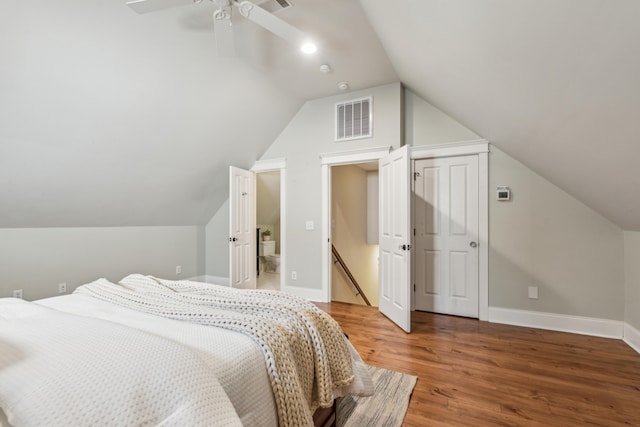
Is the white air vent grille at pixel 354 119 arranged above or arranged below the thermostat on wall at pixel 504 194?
above

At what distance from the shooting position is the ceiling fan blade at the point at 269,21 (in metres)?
1.90

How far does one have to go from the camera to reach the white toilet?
5910 millimetres

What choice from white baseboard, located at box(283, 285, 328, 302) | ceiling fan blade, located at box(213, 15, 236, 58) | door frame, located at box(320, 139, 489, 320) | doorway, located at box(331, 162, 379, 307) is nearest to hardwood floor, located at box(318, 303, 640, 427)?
door frame, located at box(320, 139, 489, 320)

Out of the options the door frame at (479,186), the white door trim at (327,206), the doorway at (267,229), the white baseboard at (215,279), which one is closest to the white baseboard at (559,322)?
the door frame at (479,186)

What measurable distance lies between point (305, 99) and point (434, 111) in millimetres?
1764

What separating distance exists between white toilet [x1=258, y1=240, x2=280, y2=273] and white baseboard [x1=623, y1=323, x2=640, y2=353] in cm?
498

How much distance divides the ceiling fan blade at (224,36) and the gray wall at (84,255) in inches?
116

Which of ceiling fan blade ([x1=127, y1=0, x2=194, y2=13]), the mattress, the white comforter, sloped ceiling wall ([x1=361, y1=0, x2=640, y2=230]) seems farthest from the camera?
ceiling fan blade ([x1=127, y1=0, x2=194, y2=13])

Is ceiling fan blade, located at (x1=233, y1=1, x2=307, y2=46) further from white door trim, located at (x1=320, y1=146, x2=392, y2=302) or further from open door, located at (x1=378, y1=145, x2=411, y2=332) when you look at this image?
white door trim, located at (x1=320, y1=146, x2=392, y2=302)

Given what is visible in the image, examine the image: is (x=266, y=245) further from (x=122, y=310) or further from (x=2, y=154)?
(x=122, y=310)

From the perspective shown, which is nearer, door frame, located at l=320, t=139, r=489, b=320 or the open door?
the open door

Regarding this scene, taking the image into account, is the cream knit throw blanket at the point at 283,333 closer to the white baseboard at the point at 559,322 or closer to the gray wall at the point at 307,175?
the gray wall at the point at 307,175

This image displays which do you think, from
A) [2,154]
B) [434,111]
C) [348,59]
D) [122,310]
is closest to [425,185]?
[434,111]

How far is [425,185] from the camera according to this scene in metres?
3.60
